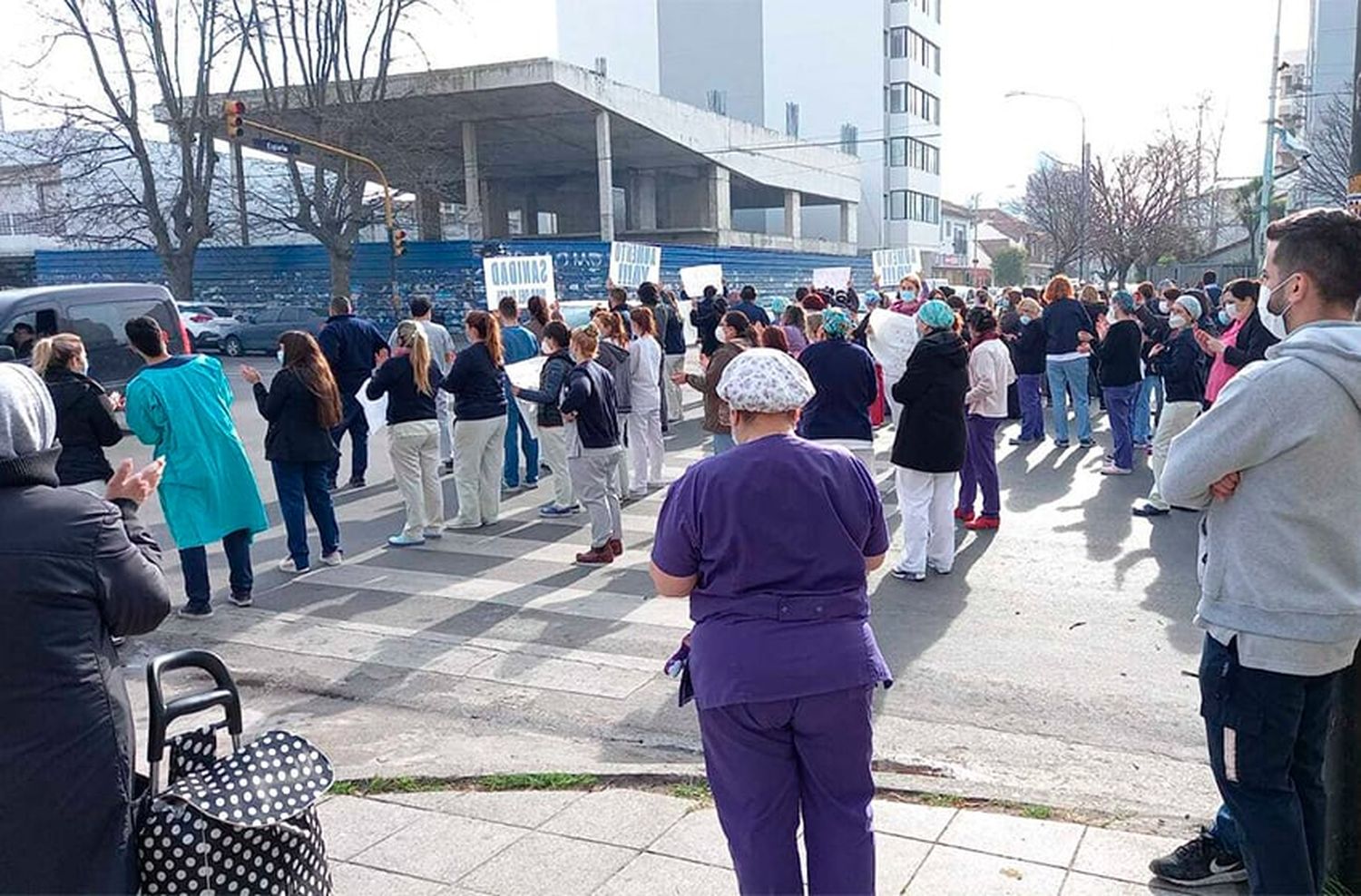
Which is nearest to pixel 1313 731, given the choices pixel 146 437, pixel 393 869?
pixel 393 869

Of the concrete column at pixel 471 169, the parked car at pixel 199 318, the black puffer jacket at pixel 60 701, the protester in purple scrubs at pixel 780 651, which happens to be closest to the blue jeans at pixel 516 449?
the protester in purple scrubs at pixel 780 651

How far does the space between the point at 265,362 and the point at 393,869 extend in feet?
91.7

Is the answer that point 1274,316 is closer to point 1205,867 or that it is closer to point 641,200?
point 1205,867

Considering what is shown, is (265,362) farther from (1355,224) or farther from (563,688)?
(1355,224)

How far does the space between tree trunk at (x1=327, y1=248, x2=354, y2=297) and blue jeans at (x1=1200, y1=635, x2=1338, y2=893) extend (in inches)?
1337

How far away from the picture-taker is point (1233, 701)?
9.29 ft

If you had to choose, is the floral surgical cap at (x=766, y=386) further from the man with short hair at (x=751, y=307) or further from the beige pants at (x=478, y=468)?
the man with short hair at (x=751, y=307)

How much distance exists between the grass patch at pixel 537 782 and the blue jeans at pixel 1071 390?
33.0 feet

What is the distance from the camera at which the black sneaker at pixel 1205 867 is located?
3.46 m

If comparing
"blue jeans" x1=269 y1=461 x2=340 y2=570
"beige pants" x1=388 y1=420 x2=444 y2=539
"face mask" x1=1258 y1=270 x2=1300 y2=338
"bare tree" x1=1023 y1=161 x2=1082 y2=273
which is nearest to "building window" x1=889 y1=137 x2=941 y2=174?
"bare tree" x1=1023 y1=161 x2=1082 y2=273

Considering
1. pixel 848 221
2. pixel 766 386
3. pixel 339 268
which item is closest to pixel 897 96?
pixel 848 221

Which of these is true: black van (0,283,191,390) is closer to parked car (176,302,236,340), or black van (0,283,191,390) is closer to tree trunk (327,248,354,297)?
parked car (176,302,236,340)

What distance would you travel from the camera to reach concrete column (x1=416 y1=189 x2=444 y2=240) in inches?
1620

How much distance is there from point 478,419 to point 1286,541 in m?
7.42
